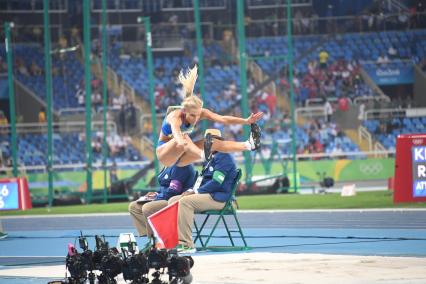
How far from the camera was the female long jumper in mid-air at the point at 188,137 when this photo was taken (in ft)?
38.5

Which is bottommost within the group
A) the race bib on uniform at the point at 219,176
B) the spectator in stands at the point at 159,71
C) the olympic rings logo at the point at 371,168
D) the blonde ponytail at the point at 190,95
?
the olympic rings logo at the point at 371,168

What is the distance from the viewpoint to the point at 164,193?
12.7 meters

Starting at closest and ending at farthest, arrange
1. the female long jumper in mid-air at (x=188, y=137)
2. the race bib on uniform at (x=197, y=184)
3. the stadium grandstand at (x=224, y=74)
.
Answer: the female long jumper in mid-air at (x=188, y=137) → the race bib on uniform at (x=197, y=184) → the stadium grandstand at (x=224, y=74)

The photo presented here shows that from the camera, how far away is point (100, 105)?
122 feet

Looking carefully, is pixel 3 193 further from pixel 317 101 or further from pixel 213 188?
pixel 317 101

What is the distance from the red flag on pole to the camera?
433 inches

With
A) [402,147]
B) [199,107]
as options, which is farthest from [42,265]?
[402,147]

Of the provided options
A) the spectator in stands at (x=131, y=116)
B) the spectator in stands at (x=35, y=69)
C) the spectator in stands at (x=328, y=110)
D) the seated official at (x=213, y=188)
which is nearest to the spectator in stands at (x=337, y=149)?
the spectator in stands at (x=328, y=110)

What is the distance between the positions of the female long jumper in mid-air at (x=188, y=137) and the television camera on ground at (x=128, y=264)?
2105 millimetres

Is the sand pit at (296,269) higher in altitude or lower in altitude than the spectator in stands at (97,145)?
higher

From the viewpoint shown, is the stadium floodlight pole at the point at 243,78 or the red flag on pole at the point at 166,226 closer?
the red flag on pole at the point at 166,226

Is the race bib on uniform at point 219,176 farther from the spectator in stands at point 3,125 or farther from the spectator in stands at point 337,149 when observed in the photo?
the spectator in stands at point 3,125

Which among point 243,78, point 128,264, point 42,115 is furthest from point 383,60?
point 128,264

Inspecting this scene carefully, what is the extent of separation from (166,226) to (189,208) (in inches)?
31.8
